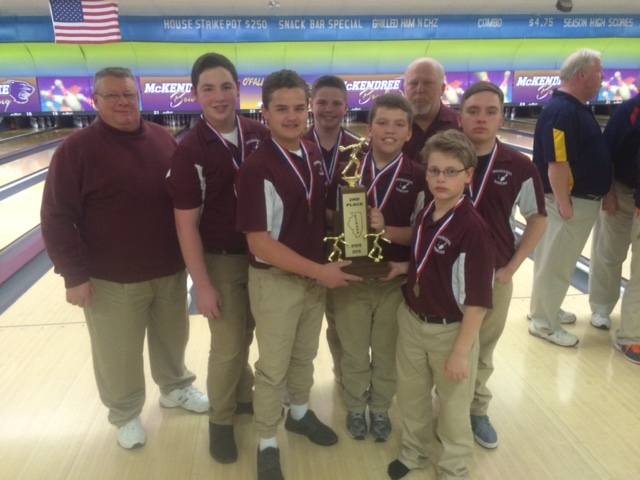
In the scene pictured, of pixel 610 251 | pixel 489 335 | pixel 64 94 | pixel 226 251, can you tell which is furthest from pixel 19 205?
pixel 610 251

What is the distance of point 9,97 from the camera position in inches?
334

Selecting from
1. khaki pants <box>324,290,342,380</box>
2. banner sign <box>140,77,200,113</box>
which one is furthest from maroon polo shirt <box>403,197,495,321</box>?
banner sign <box>140,77,200,113</box>


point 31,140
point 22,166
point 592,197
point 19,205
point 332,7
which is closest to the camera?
point 592,197

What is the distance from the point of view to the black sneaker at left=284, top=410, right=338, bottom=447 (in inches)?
72.7

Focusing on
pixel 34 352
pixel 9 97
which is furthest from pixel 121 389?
pixel 9 97

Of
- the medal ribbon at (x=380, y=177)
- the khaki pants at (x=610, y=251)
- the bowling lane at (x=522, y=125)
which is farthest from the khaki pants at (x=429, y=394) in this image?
the bowling lane at (x=522, y=125)

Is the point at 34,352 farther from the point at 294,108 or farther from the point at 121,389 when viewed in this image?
the point at 294,108

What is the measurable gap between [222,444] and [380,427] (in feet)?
1.97

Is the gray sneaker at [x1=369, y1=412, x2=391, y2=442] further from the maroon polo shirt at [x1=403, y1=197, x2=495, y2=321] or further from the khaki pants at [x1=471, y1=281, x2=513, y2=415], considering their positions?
the maroon polo shirt at [x1=403, y1=197, x2=495, y2=321]

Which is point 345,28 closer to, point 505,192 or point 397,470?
point 505,192

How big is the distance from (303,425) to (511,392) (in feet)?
3.14

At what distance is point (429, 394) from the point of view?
5.47 ft

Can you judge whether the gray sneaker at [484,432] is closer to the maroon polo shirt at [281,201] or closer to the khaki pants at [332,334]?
the khaki pants at [332,334]

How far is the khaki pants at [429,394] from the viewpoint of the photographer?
5.09 feet
